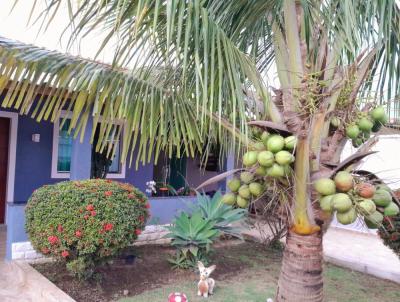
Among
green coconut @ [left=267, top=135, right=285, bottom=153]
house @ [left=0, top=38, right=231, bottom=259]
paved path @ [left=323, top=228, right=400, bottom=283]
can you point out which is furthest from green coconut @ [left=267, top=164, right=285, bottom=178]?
paved path @ [left=323, top=228, right=400, bottom=283]

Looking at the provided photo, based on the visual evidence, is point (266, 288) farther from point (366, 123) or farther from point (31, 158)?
point (31, 158)

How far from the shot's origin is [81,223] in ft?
16.7

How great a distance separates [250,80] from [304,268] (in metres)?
1.56

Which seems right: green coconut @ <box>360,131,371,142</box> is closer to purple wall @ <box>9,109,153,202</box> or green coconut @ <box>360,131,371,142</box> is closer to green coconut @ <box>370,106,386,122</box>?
green coconut @ <box>370,106,386,122</box>

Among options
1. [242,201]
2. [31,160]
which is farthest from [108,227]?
[31,160]

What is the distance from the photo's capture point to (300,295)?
302 centimetres

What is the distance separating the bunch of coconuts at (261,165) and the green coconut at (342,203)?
0.37 metres

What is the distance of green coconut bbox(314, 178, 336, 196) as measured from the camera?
2.61 meters

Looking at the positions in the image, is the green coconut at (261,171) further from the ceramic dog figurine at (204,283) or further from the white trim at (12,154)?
the white trim at (12,154)

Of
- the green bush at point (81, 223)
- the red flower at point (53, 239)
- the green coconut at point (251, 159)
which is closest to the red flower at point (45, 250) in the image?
the green bush at point (81, 223)

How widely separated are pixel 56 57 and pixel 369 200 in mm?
2801

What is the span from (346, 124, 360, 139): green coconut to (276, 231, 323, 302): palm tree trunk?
79 centimetres

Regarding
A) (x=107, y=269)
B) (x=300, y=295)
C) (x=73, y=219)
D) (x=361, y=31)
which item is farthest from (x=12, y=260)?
(x=361, y=31)

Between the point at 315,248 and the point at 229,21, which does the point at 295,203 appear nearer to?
the point at 315,248
